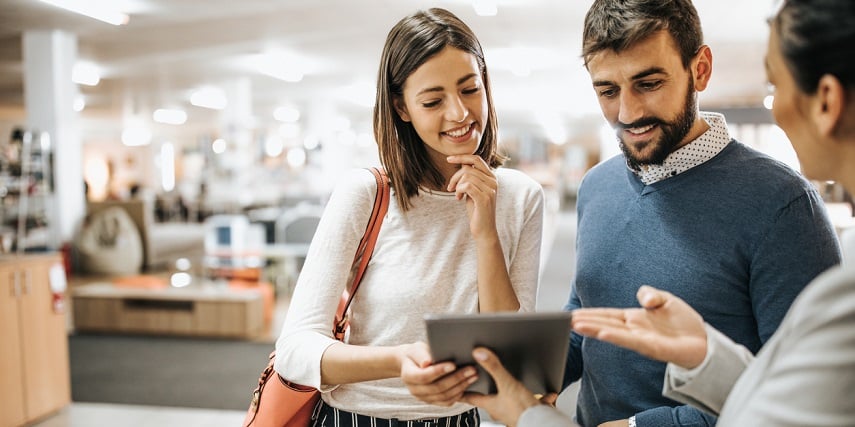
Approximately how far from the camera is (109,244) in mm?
9773

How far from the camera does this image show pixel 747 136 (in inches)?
401

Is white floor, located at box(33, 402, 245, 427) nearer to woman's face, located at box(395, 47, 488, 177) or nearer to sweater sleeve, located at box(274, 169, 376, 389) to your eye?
sweater sleeve, located at box(274, 169, 376, 389)

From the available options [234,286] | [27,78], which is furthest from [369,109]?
[234,286]

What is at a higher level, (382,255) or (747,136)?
(747,136)

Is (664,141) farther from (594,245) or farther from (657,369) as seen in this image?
(657,369)

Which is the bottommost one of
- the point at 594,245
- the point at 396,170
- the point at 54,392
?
the point at 54,392

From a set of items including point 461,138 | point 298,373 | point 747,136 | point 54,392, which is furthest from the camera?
point 747,136

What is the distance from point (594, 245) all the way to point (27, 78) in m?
9.17

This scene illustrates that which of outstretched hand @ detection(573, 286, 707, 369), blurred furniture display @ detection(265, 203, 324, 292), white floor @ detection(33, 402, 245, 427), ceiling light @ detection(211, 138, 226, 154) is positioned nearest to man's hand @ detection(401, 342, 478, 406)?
outstretched hand @ detection(573, 286, 707, 369)

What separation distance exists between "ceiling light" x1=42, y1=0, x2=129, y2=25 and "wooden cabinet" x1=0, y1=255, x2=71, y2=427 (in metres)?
3.74

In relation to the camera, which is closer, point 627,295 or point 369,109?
point 627,295

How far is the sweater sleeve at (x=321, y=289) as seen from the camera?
1.25 m

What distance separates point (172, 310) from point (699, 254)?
604cm

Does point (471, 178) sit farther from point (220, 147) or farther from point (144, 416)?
point (220, 147)
